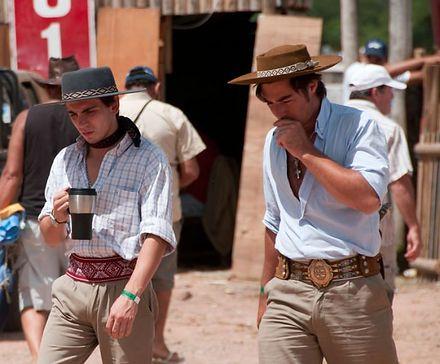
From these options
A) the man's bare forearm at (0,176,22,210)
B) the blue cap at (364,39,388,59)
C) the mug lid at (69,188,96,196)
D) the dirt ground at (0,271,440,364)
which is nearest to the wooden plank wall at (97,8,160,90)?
the blue cap at (364,39,388,59)

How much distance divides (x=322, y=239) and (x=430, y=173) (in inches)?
262

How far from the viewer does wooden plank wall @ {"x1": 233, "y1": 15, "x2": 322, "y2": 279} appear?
11023 mm

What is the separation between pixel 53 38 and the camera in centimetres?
911

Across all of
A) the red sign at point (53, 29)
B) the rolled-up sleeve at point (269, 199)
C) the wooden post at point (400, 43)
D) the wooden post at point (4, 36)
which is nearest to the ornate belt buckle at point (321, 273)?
the rolled-up sleeve at point (269, 199)

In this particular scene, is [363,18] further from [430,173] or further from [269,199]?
[269,199]

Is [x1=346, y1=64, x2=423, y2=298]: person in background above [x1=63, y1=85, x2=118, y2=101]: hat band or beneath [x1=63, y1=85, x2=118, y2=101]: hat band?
beneath

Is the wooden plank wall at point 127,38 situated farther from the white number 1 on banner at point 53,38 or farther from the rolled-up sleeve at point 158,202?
the rolled-up sleeve at point 158,202

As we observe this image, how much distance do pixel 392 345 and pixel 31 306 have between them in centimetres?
346

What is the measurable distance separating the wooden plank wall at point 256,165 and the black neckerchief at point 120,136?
6.34 meters

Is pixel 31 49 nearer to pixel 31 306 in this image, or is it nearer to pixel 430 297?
pixel 31 306

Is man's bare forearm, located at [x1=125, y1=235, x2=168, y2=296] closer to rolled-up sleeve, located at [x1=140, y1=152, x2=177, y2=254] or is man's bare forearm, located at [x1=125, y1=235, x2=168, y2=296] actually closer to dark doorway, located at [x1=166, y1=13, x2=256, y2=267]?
rolled-up sleeve, located at [x1=140, y1=152, x2=177, y2=254]

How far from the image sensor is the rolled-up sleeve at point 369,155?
4199mm

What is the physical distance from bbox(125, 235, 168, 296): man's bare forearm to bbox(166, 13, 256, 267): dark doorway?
9496 mm

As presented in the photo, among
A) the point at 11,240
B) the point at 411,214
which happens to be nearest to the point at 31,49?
the point at 11,240
